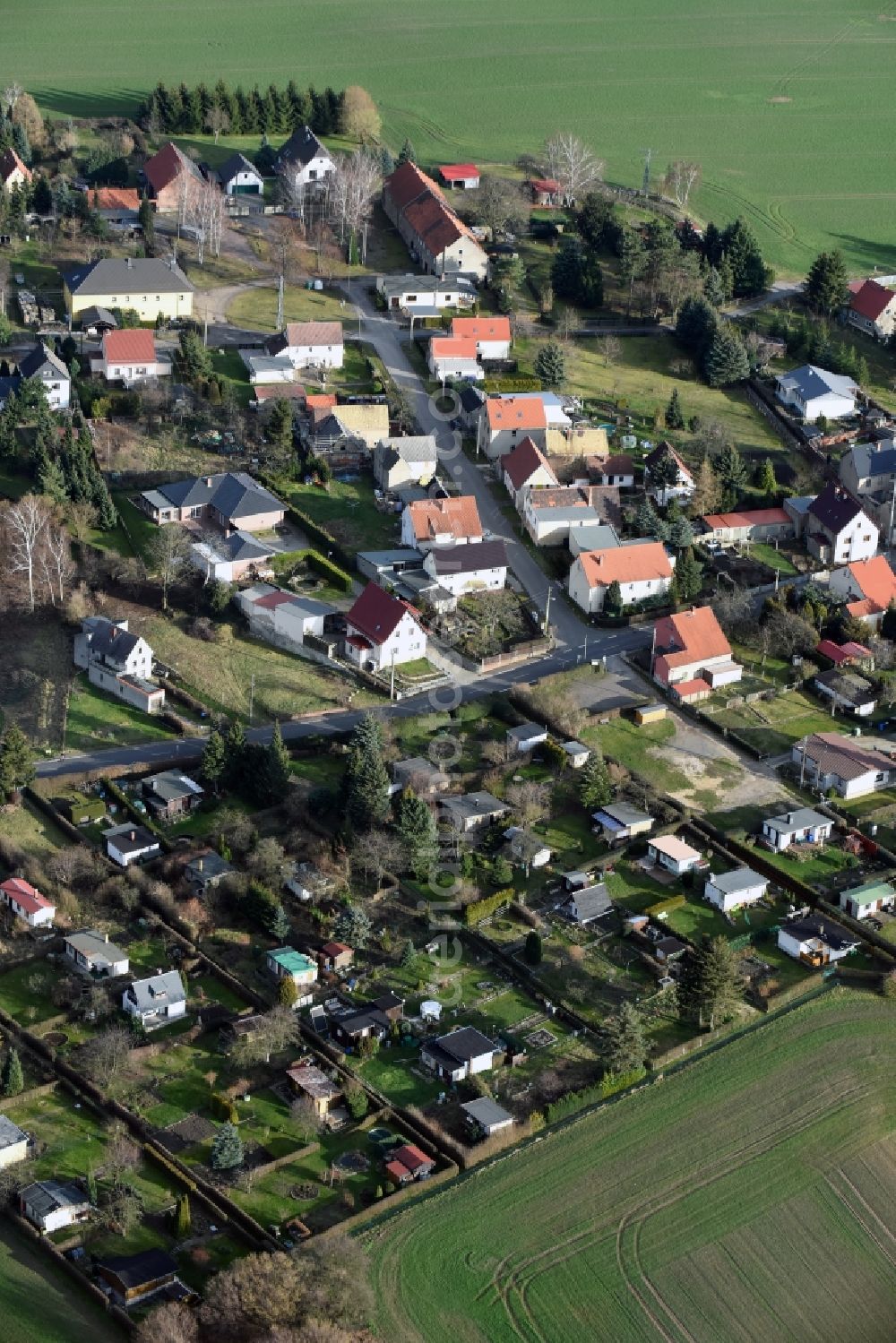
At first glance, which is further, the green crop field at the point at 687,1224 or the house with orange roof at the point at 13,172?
the house with orange roof at the point at 13,172

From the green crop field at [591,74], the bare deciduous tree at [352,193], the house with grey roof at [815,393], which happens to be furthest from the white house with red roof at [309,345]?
the green crop field at [591,74]

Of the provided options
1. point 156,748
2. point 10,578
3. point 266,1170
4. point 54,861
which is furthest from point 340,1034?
point 10,578

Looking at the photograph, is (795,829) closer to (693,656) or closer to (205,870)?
(693,656)

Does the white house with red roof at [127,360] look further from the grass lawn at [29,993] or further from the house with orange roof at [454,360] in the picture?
the grass lawn at [29,993]

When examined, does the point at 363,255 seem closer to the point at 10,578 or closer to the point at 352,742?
the point at 10,578

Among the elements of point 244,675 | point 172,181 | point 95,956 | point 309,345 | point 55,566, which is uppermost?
point 172,181

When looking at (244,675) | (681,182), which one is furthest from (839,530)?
(681,182)
